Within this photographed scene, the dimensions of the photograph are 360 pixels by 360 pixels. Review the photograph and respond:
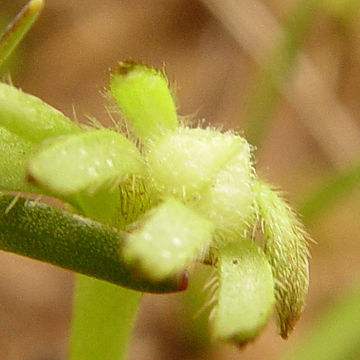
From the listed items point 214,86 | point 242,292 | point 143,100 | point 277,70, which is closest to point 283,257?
point 242,292

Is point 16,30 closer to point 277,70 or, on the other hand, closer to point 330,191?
point 330,191

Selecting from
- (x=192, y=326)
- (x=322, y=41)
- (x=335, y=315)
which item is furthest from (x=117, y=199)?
(x=322, y=41)

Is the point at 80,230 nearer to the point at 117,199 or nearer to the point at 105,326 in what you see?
the point at 117,199

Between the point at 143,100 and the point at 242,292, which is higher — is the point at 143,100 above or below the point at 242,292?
above

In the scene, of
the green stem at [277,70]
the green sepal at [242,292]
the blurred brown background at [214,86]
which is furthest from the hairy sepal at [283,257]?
the blurred brown background at [214,86]

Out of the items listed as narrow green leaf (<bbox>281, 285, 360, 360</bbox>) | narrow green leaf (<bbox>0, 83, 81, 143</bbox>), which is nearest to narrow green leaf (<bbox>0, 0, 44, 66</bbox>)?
narrow green leaf (<bbox>0, 83, 81, 143</bbox>)

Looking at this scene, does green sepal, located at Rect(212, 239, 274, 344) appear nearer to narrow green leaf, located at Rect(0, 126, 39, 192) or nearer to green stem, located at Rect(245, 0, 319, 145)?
narrow green leaf, located at Rect(0, 126, 39, 192)

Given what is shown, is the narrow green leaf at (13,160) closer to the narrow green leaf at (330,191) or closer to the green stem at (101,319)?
the green stem at (101,319)
